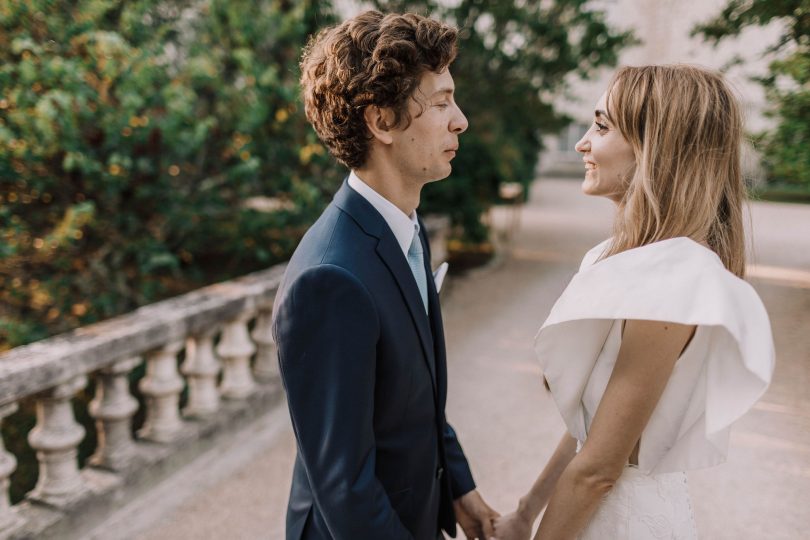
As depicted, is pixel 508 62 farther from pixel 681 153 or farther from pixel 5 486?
pixel 5 486

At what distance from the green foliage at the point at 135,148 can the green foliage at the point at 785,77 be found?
3.94 meters

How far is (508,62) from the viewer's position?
8.30m

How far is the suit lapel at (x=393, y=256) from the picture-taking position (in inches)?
61.2

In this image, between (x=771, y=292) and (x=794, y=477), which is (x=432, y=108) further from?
(x=771, y=292)

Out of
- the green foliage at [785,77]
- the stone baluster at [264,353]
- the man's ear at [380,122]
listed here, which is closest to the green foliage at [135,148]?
the stone baluster at [264,353]

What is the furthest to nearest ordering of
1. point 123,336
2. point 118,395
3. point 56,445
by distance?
point 118,395
point 123,336
point 56,445

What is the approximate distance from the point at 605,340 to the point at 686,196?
0.40 meters

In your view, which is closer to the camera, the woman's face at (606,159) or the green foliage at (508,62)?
the woman's face at (606,159)

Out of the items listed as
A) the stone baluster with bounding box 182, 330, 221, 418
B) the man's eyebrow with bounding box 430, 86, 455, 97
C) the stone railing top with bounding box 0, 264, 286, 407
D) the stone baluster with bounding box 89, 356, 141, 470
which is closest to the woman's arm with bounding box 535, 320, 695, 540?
the man's eyebrow with bounding box 430, 86, 455, 97

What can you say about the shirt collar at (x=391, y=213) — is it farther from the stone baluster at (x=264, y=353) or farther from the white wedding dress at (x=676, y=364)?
the stone baluster at (x=264, y=353)

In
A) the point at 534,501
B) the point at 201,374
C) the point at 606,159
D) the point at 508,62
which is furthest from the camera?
the point at 508,62

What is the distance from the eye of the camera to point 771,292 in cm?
809

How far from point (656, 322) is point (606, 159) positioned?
49 cm

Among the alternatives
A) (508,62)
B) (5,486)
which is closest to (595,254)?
(5,486)
